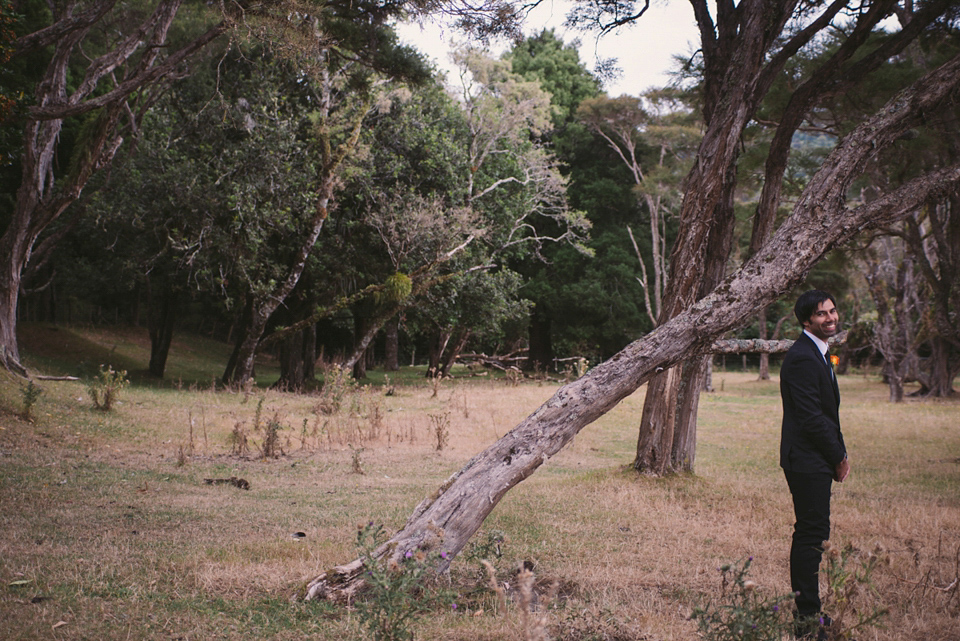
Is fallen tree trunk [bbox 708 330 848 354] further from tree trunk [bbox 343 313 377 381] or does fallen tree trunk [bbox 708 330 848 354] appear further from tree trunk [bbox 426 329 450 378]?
tree trunk [bbox 426 329 450 378]

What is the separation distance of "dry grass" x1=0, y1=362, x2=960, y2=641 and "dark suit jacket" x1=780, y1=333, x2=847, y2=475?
38.8 inches

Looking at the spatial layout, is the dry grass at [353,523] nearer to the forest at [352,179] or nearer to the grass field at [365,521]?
the grass field at [365,521]

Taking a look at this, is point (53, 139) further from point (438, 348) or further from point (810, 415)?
point (438, 348)

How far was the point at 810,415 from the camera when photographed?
348cm

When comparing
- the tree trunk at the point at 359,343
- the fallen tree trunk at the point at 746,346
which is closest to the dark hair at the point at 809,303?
the fallen tree trunk at the point at 746,346

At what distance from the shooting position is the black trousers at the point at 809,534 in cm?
346

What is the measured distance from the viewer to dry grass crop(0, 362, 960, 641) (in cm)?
364

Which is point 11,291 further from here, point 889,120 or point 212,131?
point 889,120

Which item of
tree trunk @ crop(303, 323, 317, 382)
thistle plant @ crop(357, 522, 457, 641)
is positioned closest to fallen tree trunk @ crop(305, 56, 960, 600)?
thistle plant @ crop(357, 522, 457, 641)

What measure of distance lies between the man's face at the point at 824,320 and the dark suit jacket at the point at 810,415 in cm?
8

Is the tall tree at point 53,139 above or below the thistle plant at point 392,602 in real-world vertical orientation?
above

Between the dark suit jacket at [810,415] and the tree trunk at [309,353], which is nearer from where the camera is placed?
the dark suit jacket at [810,415]

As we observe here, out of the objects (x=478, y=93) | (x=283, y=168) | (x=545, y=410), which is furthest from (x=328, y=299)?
(x=545, y=410)

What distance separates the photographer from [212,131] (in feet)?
55.0
